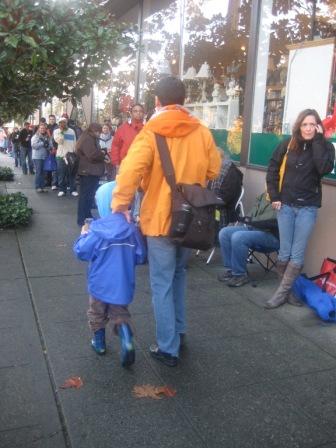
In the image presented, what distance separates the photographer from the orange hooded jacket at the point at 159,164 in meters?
3.14

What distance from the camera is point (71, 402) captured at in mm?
2912


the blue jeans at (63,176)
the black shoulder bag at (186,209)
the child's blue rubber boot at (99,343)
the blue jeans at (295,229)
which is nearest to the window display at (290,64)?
the blue jeans at (295,229)

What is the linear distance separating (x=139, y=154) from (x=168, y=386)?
58.5 inches

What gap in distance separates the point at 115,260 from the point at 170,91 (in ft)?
A: 3.84

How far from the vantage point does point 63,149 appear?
1157cm

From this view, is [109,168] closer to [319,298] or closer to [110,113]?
[110,113]

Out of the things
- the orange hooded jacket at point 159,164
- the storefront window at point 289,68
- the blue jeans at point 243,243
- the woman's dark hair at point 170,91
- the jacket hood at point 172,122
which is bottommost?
the blue jeans at point 243,243

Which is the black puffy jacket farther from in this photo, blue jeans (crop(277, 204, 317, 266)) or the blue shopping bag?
the blue shopping bag

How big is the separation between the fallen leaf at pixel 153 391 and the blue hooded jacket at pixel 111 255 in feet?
1.81

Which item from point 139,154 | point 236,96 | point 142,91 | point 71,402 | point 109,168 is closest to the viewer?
point 71,402

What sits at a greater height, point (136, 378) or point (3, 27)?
point (3, 27)

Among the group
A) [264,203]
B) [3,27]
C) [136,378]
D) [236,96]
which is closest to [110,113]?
[236,96]

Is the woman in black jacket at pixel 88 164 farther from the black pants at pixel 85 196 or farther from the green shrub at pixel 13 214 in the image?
the green shrub at pixel 13 214

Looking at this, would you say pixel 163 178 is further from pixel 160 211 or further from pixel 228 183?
pixel 228 183
